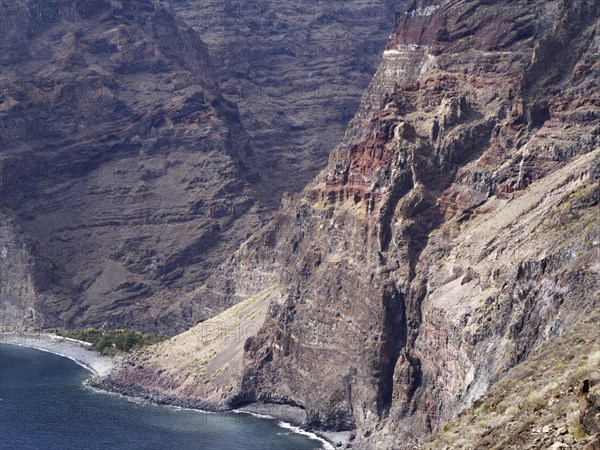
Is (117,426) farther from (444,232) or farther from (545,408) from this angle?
(545,408)

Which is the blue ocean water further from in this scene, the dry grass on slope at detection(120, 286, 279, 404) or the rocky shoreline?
the dry grass on slope at detection(120, 286, 279, 404)

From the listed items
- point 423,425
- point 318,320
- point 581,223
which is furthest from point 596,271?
point 318,320

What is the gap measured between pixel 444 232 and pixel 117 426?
45.8m

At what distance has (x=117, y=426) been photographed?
171 meters

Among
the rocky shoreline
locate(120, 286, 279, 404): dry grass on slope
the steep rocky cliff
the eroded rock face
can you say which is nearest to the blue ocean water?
the rocky shoreline

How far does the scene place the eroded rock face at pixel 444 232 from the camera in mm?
129000

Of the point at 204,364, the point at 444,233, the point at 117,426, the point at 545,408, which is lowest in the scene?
the point at 117,426

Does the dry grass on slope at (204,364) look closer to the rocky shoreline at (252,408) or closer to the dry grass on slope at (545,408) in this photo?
the rocky shoreline at (252,408)

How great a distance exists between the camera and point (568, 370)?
62.3 metres

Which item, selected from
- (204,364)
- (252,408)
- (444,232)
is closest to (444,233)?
(444,232)

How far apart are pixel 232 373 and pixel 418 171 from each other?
39.9 meters

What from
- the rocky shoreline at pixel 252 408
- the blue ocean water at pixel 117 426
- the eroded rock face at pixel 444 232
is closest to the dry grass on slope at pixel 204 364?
the rocky shoreline at pixel 252 408

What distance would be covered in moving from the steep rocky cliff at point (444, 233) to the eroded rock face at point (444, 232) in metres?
0.19

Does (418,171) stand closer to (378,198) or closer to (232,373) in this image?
(378,198)
